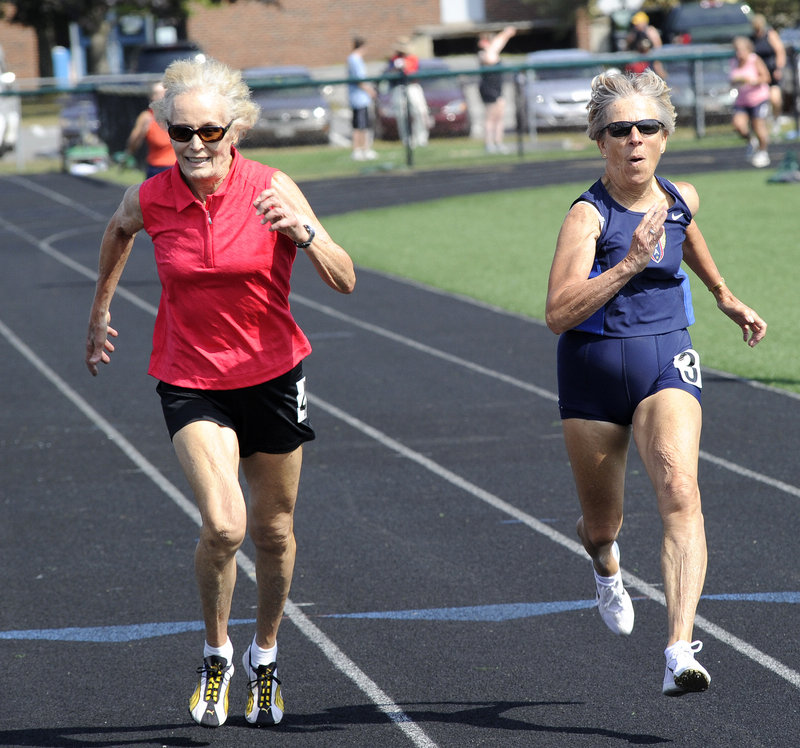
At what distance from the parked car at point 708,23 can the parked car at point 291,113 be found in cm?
1484

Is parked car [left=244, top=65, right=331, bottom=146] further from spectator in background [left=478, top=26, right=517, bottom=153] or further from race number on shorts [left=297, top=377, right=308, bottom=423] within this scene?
race number on shorts [left=297, top=377, right=308, bottom=423]

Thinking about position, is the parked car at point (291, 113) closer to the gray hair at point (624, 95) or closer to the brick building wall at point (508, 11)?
the gray hair at point (624, 95)

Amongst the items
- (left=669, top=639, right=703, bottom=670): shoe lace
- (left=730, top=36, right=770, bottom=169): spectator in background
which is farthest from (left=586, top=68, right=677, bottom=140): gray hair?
(left=730, top=36, right=770, bottom=169): spectator in background

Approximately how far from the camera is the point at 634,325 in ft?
14.5

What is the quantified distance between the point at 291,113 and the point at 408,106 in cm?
225

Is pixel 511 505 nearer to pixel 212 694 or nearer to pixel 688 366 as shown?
pixel 688 366

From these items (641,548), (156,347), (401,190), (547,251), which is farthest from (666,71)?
(156,347)

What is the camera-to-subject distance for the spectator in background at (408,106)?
86.2 ft

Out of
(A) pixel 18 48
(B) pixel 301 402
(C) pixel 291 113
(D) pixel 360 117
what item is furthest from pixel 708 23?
(B) pixel 301 402

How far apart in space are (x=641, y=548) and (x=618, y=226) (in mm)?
2294

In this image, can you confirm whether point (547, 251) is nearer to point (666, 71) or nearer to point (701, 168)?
point (701, 168)

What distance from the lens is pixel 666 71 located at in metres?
28.1

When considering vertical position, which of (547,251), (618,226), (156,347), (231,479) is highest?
(618,226)

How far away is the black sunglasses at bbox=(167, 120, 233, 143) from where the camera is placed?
418cm
